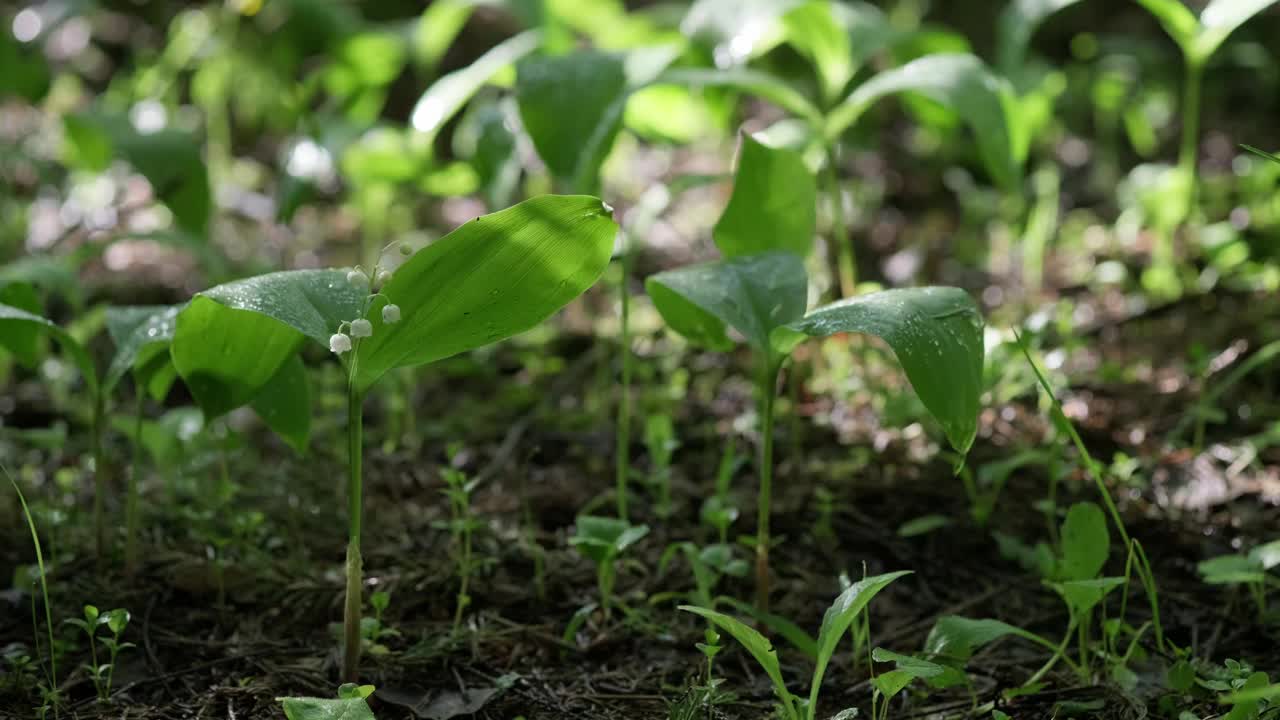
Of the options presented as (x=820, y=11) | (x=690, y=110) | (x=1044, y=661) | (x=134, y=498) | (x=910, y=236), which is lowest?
(x=1044, y=661)

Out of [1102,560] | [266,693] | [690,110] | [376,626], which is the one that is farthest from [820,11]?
[266,693]

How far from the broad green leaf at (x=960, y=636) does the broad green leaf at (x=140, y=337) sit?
1196 mm

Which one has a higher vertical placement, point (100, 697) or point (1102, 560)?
point (1102, 560)

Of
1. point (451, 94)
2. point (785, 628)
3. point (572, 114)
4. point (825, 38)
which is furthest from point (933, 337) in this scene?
point (825, 38)

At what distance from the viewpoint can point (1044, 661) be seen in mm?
1664

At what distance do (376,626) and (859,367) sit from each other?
134 cm

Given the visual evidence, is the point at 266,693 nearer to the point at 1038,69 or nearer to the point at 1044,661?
the point at 1044,661

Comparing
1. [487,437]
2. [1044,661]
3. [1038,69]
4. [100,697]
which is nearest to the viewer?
[100,697]

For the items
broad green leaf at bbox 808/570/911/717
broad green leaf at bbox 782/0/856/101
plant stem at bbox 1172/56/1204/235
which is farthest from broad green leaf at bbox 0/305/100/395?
plant stem at bbox 1172/56/1204/235

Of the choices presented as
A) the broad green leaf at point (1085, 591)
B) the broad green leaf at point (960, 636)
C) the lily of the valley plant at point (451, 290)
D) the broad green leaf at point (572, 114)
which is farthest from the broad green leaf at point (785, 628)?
the broad green leaf at point (572, 114)

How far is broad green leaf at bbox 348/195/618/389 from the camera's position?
56.4 inches

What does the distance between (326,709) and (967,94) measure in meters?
1.54

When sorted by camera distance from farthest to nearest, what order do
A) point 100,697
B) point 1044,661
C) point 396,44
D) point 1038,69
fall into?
1. point 396,44
2. point 1038,69
3. point 1044,661
4. point 100,697

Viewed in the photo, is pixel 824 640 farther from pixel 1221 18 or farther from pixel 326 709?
pixel 1221 18
